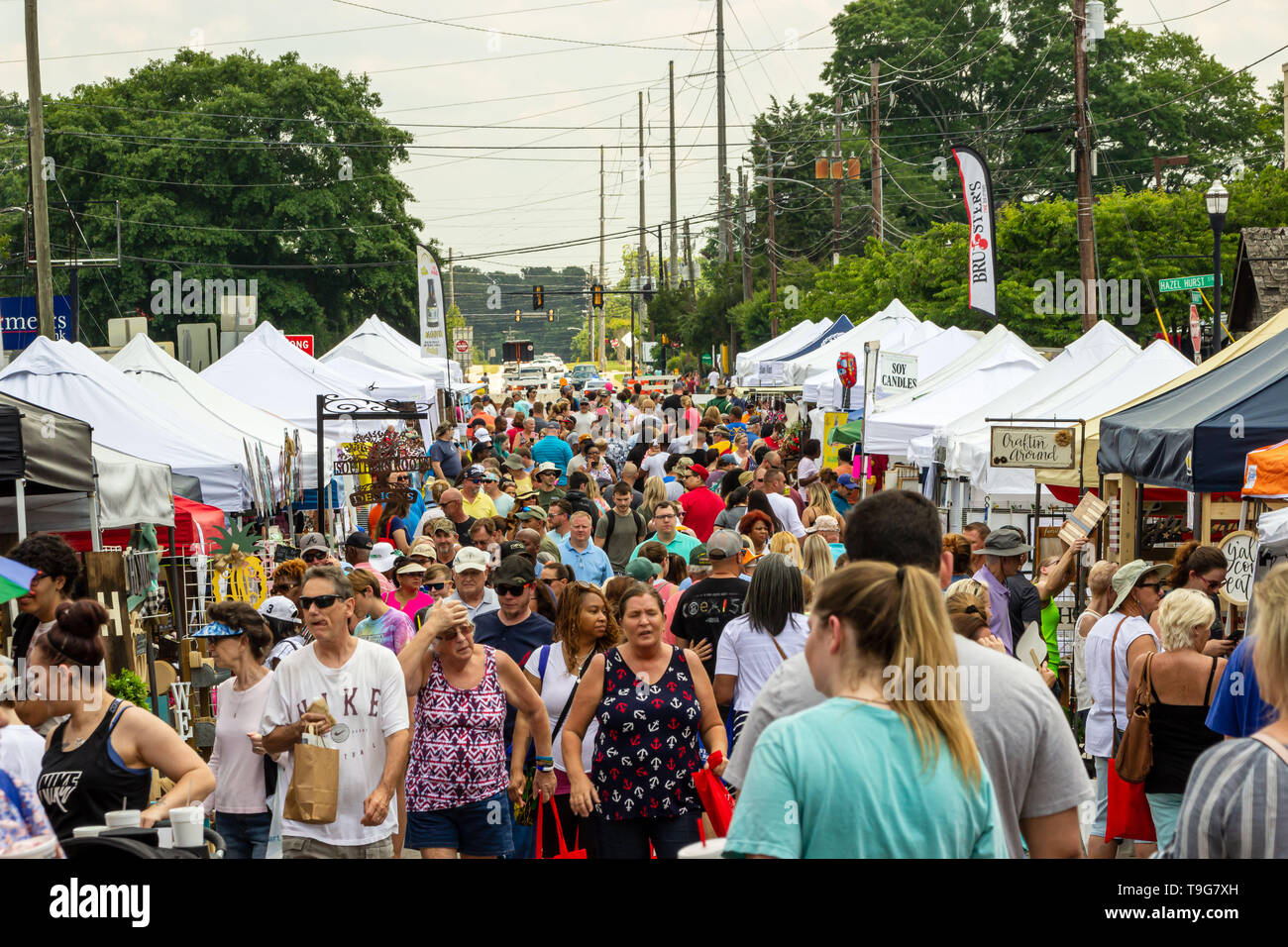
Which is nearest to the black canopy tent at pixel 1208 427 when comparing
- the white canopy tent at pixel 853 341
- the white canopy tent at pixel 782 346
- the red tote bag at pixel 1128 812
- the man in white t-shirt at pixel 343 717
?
the red tote bag at pixel 1128 812

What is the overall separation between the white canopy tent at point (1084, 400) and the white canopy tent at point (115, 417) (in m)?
6.74

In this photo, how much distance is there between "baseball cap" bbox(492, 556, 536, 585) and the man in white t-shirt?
1601mm

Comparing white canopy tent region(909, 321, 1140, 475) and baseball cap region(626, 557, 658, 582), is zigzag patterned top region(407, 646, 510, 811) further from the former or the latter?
white canopy tent region(909, 321, 1140, 475)

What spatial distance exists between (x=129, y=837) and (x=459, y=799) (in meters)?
2.57

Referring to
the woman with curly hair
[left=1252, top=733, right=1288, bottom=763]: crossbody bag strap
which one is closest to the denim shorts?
the woman with curly hair

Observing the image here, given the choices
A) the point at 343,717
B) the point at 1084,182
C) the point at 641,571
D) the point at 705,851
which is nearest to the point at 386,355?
the point at 1084,182

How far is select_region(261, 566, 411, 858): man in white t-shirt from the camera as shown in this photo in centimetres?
582

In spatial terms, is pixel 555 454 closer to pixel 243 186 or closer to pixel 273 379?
pixel 273 379

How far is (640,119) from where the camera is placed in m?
93.2

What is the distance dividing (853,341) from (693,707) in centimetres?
2283

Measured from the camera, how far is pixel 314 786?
5.75 metres
